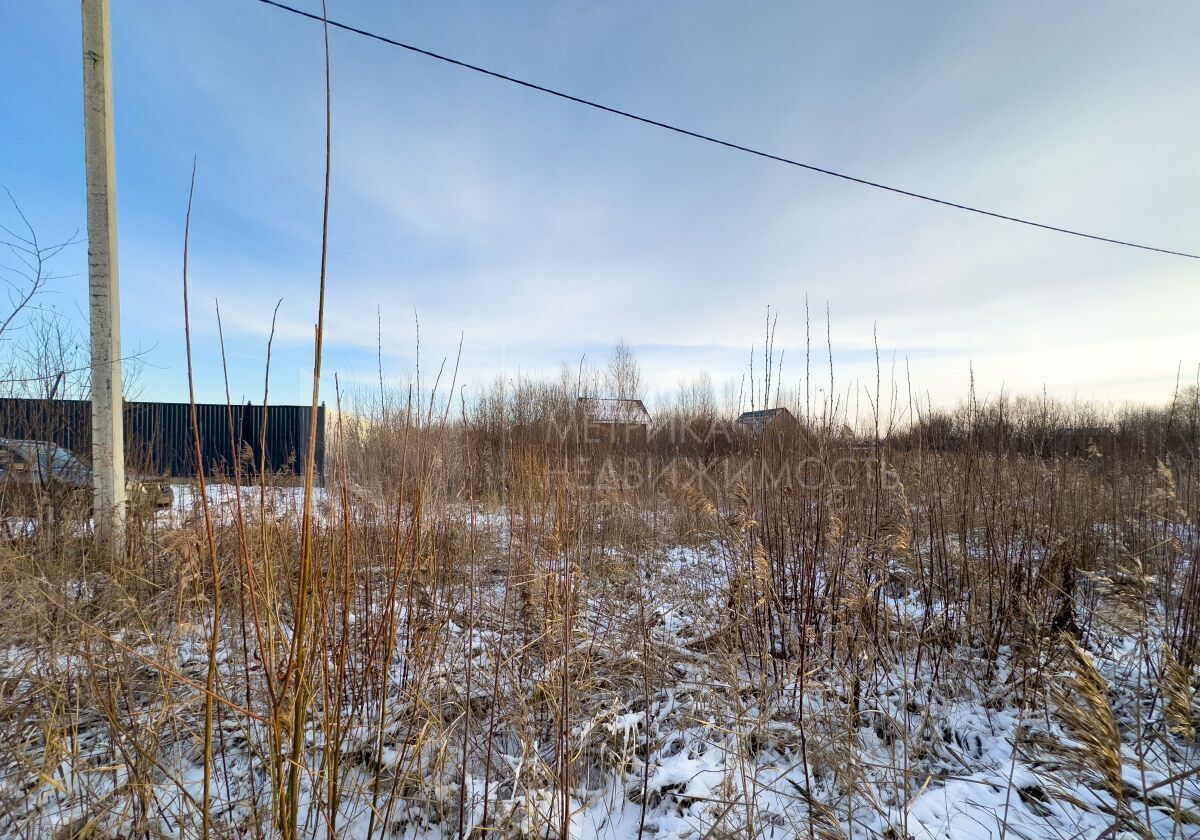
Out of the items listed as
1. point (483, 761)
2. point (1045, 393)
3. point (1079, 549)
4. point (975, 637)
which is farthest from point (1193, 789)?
point (1045, 393)

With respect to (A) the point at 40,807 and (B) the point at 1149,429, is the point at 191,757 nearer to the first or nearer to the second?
(A) the point at 40,807

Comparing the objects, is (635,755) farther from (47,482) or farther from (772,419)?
(47,482)

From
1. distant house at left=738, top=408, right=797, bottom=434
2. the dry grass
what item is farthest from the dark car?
distant house at left=738, top=408, right=797, bottom=434

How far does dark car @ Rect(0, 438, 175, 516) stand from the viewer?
134 inches

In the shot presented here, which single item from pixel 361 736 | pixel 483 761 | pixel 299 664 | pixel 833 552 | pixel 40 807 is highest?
pixel 299 664

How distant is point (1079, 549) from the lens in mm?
3436

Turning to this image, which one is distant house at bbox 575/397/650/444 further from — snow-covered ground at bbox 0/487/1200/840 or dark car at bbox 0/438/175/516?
snow-covered ground at bbox 0/487/1200/840

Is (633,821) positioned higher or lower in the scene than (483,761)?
lower

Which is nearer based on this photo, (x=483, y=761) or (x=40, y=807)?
(x=40, y=807)

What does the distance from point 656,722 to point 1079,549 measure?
3.67 metres

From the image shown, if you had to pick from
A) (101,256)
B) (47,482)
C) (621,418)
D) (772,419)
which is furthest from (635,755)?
(621,418)

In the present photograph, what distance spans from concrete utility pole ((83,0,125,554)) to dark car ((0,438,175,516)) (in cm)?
20

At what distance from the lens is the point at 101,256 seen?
3.62 m

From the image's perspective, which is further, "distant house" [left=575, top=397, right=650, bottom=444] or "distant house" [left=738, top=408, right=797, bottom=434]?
"distant house" [left=575, top=397, right=650, bottom=444]
